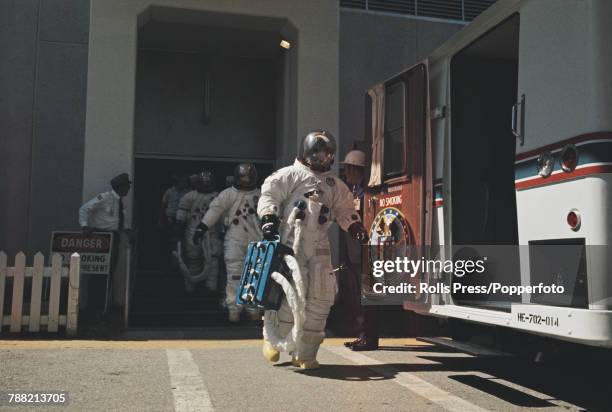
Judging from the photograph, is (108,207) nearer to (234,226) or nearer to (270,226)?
(234,226)

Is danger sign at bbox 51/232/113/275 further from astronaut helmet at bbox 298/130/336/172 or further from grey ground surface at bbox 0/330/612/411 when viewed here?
astronaut helmet at bbox 298/130/336/172

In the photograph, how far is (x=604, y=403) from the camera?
4.74m

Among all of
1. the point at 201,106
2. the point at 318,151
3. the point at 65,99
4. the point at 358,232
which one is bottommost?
the point at 358,232

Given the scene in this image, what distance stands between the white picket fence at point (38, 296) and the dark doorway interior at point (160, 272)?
1.18 m

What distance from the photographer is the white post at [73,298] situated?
7672 millimetres

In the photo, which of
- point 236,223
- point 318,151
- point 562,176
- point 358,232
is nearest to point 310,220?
point 358,232

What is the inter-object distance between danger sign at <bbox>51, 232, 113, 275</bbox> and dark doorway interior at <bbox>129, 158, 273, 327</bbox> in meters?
0.86

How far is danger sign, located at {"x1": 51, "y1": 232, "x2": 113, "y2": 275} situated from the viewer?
28.8 feet

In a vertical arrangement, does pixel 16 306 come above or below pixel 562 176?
below

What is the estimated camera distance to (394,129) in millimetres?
6613

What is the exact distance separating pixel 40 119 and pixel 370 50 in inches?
223

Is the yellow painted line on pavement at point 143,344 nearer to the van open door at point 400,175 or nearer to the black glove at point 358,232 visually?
the van open door at point 400,175

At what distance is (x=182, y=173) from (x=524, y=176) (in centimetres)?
1084

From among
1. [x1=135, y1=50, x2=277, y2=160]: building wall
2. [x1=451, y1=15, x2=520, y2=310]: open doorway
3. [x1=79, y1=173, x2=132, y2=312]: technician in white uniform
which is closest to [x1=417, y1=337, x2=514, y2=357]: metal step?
[x1=451, y1=15, x2=520, y2=310]: open doorway
